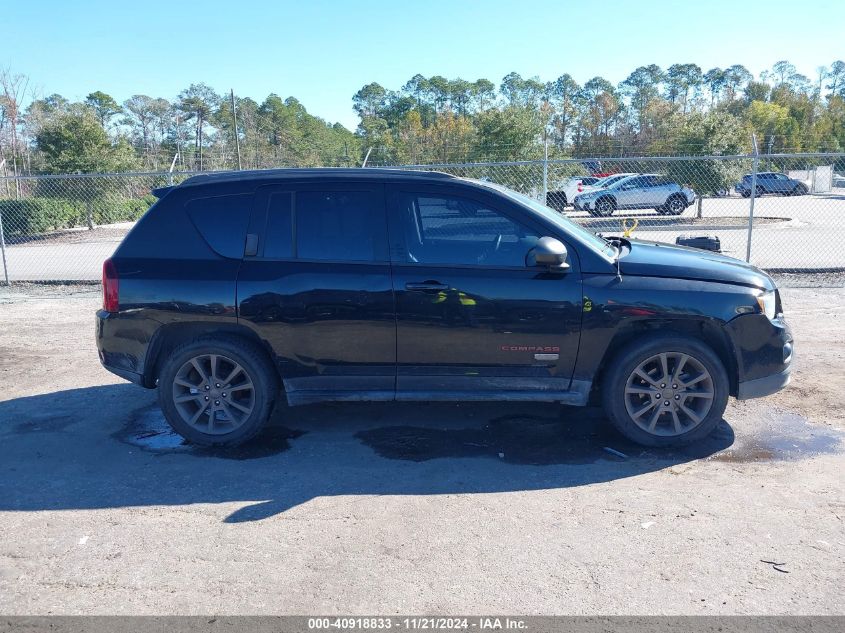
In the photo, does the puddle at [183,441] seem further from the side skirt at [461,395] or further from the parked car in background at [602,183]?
the parked car in background at [602,183]

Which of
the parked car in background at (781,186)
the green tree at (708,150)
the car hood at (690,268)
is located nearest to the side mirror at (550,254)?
the car hood at (690,268)

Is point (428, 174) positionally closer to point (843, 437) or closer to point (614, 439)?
point (614, 439)

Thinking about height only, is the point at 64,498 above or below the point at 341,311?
below

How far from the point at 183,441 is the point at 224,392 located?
558mm

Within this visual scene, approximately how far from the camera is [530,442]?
201 inches

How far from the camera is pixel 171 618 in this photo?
3.10 metres

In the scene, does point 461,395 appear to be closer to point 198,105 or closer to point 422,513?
point 422,513

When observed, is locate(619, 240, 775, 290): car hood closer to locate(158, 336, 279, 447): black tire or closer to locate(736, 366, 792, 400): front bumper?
locate(736, 366, 792, 400): front bumper

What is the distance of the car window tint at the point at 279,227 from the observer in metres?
4.99

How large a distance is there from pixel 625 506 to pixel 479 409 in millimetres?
1875

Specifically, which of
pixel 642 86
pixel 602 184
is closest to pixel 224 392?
pixel 602 184

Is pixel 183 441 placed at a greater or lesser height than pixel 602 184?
lesser

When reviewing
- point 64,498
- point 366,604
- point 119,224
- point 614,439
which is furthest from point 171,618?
point 119,224

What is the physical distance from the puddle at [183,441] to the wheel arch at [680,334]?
92.9 inches
